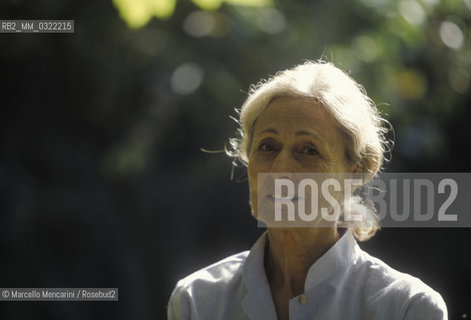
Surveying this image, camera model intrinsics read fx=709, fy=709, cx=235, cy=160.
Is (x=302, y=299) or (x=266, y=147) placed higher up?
(x=266, y=147)

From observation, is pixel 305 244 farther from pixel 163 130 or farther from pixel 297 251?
pixel 163 130

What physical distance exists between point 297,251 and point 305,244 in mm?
29

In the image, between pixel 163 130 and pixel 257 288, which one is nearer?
pixel 257 288

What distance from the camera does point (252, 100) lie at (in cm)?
203

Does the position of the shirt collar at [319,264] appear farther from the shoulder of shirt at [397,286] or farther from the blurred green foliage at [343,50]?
the blurred green foliage at [343,50]

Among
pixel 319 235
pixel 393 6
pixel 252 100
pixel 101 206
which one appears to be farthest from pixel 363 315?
pixel 101 206

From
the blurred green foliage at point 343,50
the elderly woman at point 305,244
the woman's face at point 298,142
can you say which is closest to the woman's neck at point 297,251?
the elderly woman at point 305,244

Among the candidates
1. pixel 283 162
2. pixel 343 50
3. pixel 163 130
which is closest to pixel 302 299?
pixel 283 162

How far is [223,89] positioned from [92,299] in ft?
5.12

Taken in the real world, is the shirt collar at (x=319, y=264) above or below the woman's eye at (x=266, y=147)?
below

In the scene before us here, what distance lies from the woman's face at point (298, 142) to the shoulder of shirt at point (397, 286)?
0.93 ft

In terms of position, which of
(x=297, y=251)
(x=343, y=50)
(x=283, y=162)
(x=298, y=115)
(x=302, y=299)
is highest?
A: (x=343, y=50)

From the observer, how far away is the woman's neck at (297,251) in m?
1.91

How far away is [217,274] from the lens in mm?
2057
